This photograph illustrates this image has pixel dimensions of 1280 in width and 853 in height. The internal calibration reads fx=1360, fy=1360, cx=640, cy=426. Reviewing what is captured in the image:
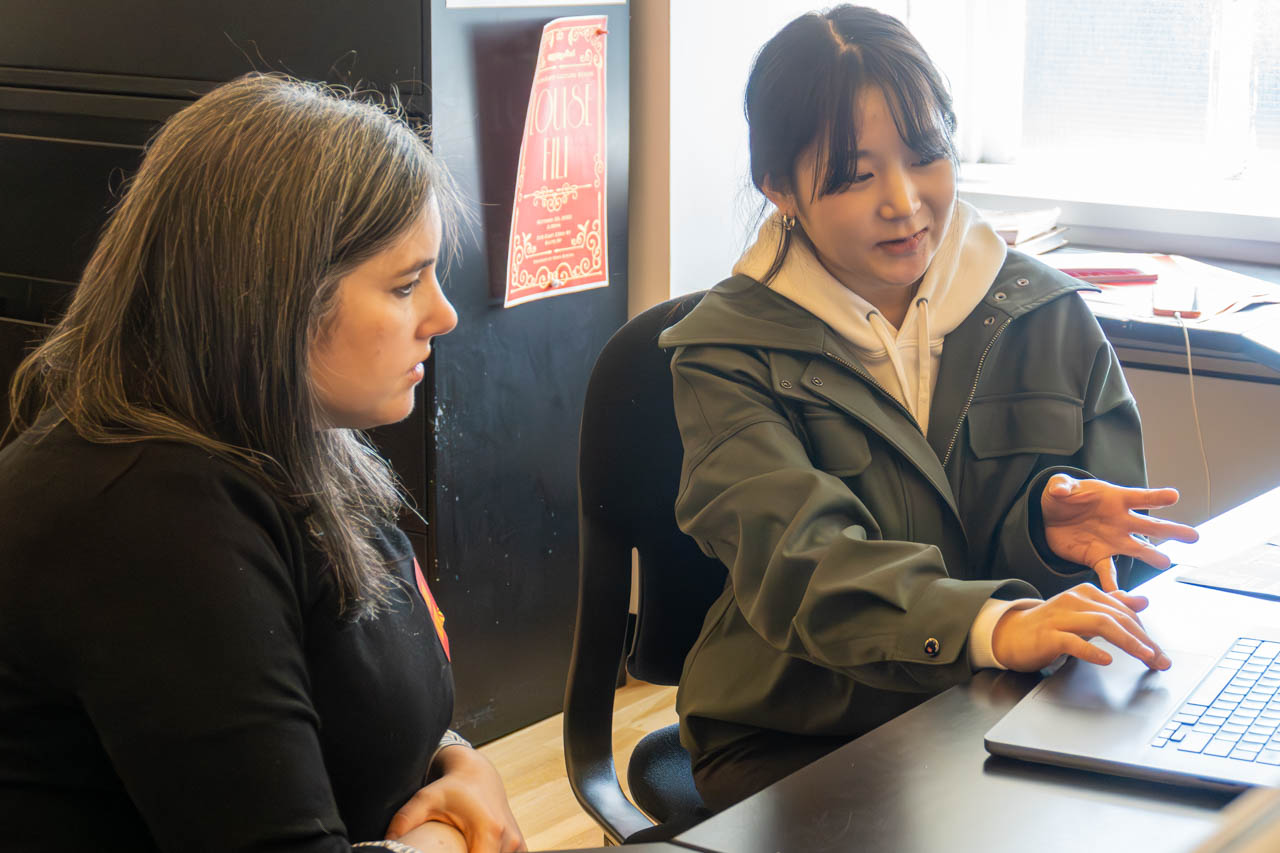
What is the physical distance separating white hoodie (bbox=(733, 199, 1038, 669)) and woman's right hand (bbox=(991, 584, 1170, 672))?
39 cm

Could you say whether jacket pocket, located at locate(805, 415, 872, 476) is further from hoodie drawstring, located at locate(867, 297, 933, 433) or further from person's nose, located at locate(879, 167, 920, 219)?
person's nose, located at locate(879, 167, 920, 219)

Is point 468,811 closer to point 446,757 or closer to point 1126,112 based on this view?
point 446,757

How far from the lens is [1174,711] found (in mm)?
895

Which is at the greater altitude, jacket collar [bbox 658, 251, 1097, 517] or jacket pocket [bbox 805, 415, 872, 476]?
jacket collar [bbox 658, 251, 1097, 517]

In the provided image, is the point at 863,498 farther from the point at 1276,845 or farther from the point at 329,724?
the point at 1276,845

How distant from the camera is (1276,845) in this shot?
19cm

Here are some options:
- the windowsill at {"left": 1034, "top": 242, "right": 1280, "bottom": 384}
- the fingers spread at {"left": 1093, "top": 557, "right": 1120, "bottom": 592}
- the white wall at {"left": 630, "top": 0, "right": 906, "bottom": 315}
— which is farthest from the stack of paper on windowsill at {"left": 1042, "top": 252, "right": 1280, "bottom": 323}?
the fingers spread at {"left": 1093, "top": 557, "right": 1120, "bottom": 592}

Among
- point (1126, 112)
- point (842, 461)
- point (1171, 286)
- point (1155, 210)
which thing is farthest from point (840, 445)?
point (1126, 112)

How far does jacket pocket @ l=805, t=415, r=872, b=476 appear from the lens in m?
1.28

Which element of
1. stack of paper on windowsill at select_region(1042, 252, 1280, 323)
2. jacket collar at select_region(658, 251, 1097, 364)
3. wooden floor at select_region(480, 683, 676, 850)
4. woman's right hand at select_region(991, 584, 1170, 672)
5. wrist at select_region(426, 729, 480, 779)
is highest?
jacket collar at select_region(658, 251, 1097, 364)

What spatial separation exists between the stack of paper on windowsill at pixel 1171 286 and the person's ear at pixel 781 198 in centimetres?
93

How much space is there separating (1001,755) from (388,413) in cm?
50

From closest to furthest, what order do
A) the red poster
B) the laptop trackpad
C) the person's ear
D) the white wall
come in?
the laptop trackpad
the person's ear
the red poster
the white wall

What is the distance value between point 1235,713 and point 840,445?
48 cm
